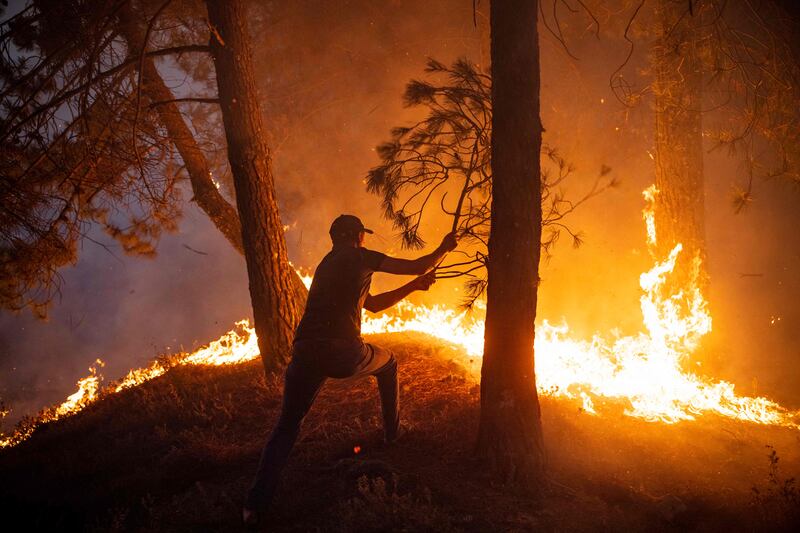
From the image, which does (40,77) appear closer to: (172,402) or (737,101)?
(172,402)

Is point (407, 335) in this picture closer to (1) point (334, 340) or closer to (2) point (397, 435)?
(2) point (397, 435)

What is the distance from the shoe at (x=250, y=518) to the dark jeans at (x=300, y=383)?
0.14 feet

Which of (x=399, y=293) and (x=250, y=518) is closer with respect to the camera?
(x=250, y=518)

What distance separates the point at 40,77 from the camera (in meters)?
6.14

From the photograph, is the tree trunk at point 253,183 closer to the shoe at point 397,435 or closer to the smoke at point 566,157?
the shoe at point 397,435

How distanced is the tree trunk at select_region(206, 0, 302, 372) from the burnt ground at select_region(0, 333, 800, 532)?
0.87 m

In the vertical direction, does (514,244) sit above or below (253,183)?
below

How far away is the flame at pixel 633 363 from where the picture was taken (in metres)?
6.88

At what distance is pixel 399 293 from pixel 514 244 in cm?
126

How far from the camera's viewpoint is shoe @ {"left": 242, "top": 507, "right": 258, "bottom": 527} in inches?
153

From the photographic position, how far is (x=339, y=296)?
14.6 ft

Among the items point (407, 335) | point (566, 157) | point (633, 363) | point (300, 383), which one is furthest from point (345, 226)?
point (566, 157)

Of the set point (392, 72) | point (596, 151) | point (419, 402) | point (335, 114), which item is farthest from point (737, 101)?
A: point (419, 402)

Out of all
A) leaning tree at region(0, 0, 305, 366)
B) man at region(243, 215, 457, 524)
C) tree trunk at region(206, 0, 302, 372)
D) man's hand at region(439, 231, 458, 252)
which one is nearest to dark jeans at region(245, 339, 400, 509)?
man at region(243, 215, 457, 524)
